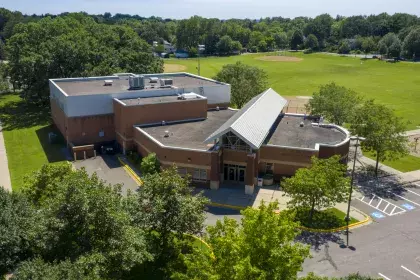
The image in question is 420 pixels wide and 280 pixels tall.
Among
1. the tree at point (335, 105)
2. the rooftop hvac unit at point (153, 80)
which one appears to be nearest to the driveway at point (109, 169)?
the rooftop hvac unit at point (153, 80)

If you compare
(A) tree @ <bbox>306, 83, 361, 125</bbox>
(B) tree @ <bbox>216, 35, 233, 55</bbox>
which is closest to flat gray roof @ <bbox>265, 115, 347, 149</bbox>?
(A) tree @ <bbox>306, 83, 361, 125</bbox>

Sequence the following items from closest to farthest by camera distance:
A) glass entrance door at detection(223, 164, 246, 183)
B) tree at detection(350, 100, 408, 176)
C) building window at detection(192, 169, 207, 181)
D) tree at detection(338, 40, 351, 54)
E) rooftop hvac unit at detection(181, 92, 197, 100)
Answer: building window at detection(192, 169, 207, 181)
glass entrance door at detection(223, 164, 246, 183)
tree at detection(350, 100, 408, 176)
rooftop hvac unit at detection(181, 92, 197, 100)
tree at detection(338, 40, 351, 54)

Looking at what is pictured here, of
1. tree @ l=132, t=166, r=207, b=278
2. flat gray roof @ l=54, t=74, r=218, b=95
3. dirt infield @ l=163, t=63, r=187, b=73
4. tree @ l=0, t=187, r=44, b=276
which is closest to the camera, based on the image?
tree @ l=0, t=187, r=44, b=276

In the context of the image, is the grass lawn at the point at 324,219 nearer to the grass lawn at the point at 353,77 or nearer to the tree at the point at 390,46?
the grass lawn at the point at 353,77

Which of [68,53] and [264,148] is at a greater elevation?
[68,53]

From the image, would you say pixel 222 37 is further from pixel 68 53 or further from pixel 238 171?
pixel 238 171

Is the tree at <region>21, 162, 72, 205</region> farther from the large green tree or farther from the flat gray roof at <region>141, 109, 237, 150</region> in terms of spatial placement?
Result: the large green tree

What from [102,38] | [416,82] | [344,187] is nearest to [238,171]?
[344,187]
